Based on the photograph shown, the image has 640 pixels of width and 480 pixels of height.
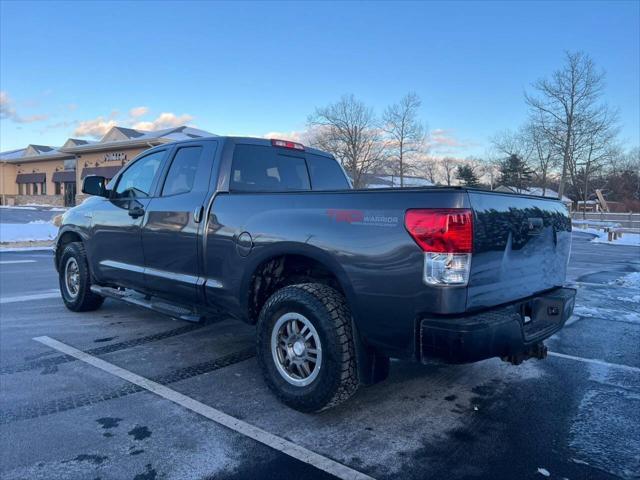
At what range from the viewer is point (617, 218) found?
37344mm

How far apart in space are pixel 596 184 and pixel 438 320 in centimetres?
7086

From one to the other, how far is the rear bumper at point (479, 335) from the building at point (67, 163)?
3210cm

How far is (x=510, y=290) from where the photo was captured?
322cm

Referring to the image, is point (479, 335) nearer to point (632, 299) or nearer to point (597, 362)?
point (597, 362)

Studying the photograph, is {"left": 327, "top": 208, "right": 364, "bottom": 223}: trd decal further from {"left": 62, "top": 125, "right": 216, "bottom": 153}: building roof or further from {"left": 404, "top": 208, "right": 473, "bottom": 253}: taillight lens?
{"left": 62, "top": 125, "right": 216, "bottom": 153}: building roof

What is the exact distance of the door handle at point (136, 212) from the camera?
15.9 feet

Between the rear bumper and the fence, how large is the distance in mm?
35748

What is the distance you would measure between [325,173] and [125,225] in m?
2.14

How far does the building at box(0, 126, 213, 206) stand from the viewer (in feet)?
126

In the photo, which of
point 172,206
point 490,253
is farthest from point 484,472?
point 172,206

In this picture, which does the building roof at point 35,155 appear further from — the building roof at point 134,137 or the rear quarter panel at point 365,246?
the rear quarter panel at point 365,246

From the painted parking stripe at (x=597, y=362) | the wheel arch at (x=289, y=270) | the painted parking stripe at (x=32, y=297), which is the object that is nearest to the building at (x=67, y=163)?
the painted parking stripe at (x=32, y=297)

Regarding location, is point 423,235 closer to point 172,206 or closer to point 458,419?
point 458,419

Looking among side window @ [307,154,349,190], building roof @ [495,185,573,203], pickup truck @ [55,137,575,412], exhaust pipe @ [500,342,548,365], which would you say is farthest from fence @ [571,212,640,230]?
pickup truck @ [55,137,575,412]
